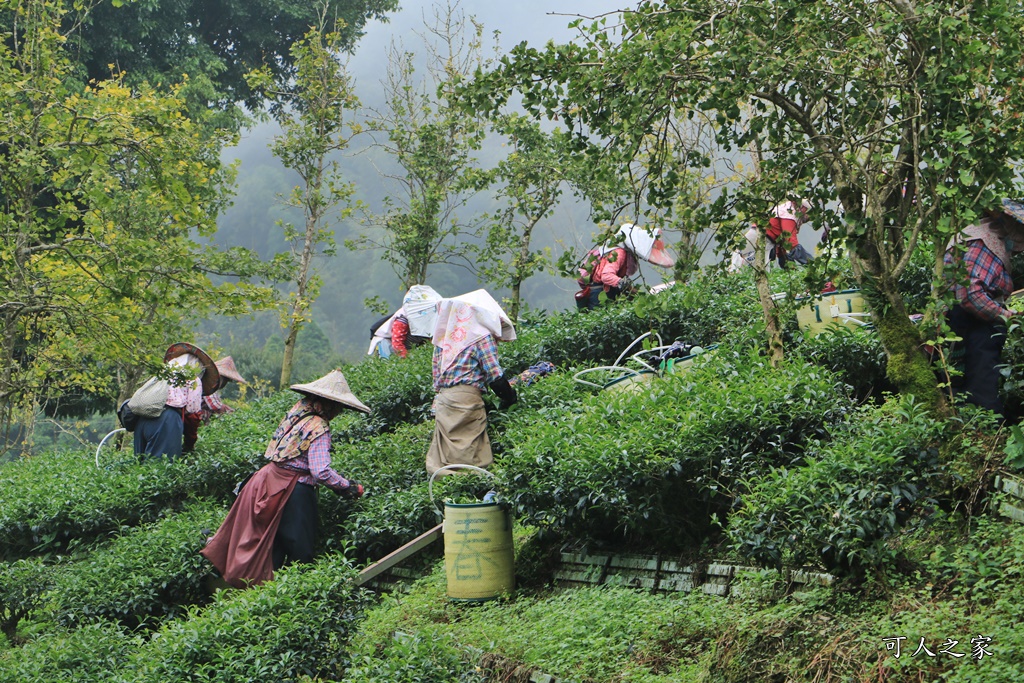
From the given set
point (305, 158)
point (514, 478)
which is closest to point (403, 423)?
point (514, 478)

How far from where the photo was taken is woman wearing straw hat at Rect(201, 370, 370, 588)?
315 inches

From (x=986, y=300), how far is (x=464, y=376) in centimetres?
422

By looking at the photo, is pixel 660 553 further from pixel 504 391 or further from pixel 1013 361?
pixel 504 391

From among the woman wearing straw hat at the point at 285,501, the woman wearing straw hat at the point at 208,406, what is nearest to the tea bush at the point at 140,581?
the woman wearing straw hat at the point at 285,501

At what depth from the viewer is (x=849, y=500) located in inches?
207

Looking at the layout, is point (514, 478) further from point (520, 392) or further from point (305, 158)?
point (305, 158)

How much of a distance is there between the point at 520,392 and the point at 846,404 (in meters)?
3.71

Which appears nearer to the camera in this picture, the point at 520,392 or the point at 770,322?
the point at 770,322

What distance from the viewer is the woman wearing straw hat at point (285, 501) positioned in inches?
315

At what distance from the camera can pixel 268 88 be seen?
1892 centimetres

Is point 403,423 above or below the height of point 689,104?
below

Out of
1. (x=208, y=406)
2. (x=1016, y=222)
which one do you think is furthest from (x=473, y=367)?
(x=208, y=406)

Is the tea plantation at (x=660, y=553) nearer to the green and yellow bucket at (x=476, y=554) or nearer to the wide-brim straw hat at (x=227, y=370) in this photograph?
the green and yellow bucket at (x=476, y=554)

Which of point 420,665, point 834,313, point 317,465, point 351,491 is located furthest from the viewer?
point 834,313
